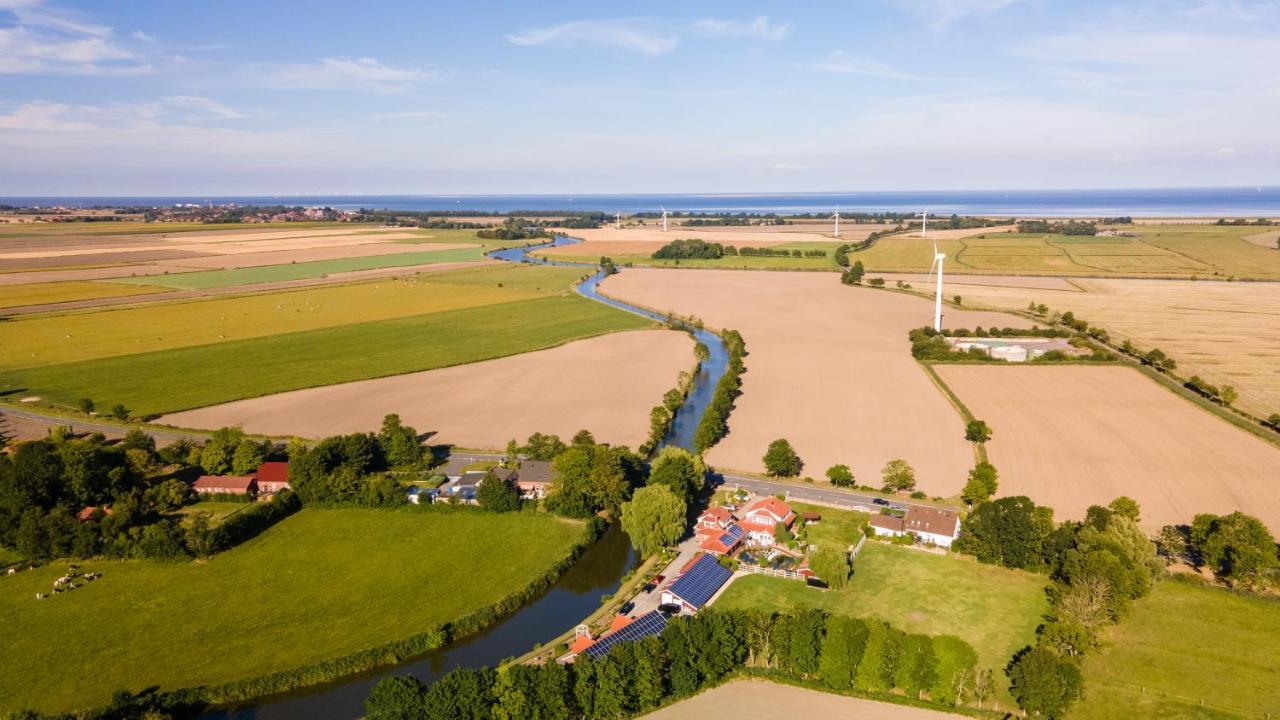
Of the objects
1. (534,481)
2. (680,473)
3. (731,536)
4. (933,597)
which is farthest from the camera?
(534,481)

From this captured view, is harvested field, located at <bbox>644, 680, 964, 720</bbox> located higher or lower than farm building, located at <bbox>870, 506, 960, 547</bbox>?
lower

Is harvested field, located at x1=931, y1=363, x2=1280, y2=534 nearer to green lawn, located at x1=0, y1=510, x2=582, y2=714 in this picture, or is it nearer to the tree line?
the tree line

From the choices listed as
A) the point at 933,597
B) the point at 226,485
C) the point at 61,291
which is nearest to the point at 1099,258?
the point at 933,597

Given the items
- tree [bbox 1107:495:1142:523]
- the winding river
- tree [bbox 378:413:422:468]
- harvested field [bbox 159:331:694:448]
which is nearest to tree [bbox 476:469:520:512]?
the winding river

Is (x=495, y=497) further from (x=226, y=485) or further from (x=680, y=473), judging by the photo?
(x=226, y=485)

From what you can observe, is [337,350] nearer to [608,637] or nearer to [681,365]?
[681,365]

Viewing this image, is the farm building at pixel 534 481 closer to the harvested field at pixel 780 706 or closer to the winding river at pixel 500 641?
the winding river at pixel 500 641
